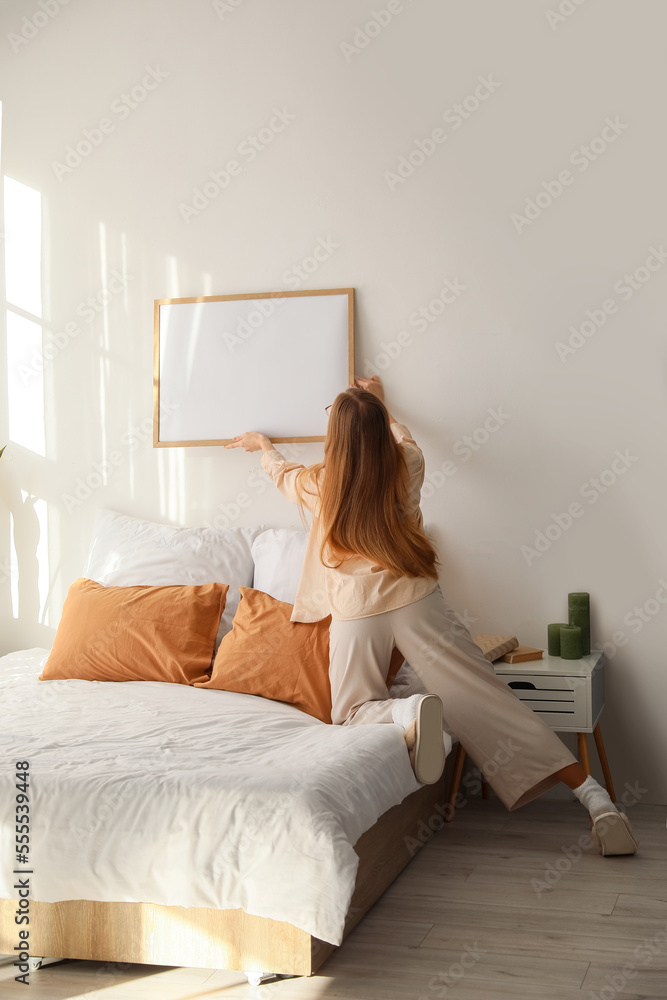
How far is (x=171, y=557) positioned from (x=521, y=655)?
1313mm

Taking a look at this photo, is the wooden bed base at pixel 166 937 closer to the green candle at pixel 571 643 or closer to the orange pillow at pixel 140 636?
the orange pillow at pixel 140 636

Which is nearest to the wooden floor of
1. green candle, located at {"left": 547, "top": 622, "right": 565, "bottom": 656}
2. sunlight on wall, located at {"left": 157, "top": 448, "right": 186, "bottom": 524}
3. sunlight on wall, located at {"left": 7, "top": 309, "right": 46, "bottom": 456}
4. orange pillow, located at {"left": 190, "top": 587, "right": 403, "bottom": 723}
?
orange pillow, located at {"left": 190, "top": 587, "right": 403, "bottom": 723}

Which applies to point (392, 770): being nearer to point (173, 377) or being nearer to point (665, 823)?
point (665, 823)

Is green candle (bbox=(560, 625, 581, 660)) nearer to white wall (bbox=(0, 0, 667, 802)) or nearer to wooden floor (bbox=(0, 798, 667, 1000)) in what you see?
white wall (bbox=(0, 0, 667, 802))

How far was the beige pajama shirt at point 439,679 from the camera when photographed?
2.75m

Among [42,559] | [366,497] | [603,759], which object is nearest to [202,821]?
[366,497]

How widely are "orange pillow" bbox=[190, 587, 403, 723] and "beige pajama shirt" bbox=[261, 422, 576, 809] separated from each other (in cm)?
12

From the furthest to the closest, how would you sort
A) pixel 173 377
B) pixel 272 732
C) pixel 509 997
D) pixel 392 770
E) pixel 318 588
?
pixel 173 377 < pixel 318 588 < pixel 272 732 < pixel 392 770 < pixel 509 997

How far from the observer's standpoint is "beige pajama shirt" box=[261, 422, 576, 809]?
2.75 m

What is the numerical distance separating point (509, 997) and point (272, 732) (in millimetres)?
889

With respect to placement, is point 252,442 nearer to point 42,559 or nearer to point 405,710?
point 42,559

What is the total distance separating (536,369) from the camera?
3.42 m

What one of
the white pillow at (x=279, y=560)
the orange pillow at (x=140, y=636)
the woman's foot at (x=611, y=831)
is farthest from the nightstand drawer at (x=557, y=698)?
the orange pillow at (x=140, y=636)

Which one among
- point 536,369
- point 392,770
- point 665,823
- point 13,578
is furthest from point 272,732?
point 13,578
